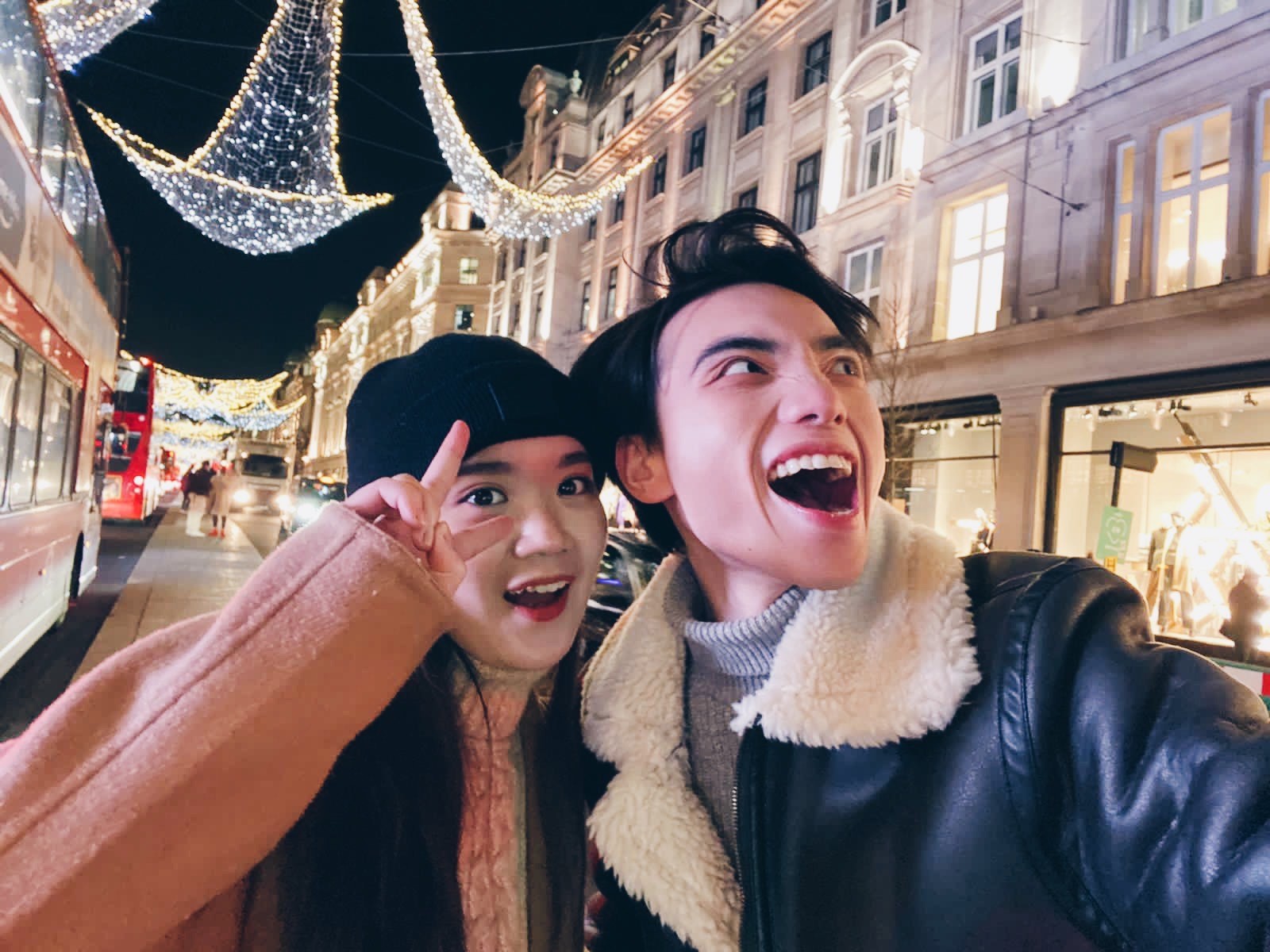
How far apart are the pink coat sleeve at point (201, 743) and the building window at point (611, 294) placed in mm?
24212

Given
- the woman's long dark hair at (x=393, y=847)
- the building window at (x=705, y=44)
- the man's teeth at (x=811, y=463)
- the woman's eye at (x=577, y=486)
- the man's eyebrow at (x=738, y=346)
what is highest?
the building window at (x=705, y=44)

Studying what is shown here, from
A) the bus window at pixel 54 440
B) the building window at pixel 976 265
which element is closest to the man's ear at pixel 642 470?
the bus window at pixel 54 440

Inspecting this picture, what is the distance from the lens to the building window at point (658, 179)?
23.4m

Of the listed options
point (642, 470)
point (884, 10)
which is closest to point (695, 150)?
point (884, 10)

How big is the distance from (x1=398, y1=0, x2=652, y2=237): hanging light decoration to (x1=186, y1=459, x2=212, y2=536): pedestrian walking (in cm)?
1213

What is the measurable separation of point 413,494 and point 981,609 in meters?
0.94

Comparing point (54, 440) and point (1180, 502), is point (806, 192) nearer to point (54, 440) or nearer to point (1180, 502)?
point (1180, 502)

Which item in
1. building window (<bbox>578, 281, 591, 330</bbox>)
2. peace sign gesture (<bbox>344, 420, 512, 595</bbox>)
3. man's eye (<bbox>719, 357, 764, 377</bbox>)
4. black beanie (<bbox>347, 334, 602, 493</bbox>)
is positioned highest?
building window (<bbox>578, 281, 591, 330</bbox>)

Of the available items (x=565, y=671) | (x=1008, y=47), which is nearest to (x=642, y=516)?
(x=565, y=671)

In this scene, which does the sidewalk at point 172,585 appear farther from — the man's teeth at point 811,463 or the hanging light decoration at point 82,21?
the hanging light decoration at point 82,21

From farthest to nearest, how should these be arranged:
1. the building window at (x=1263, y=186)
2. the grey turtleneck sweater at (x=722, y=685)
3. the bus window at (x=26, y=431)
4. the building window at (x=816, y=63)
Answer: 1. the building window at (x=816, y=63)
2. the building window at (x=1263, y=186)
3. the bus window at (x=26, y=431)
4. the grey turtleneck sweater at (x=722, y=685)

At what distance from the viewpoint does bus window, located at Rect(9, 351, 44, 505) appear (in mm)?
5508

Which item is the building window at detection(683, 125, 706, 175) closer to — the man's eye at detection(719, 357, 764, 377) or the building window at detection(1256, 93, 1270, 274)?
the building window at detection(1256, 93, 1270, 274)

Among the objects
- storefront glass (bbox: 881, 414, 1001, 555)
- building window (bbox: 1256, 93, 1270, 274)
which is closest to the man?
building window (bbox: 1256, 93, 1270, 274)
